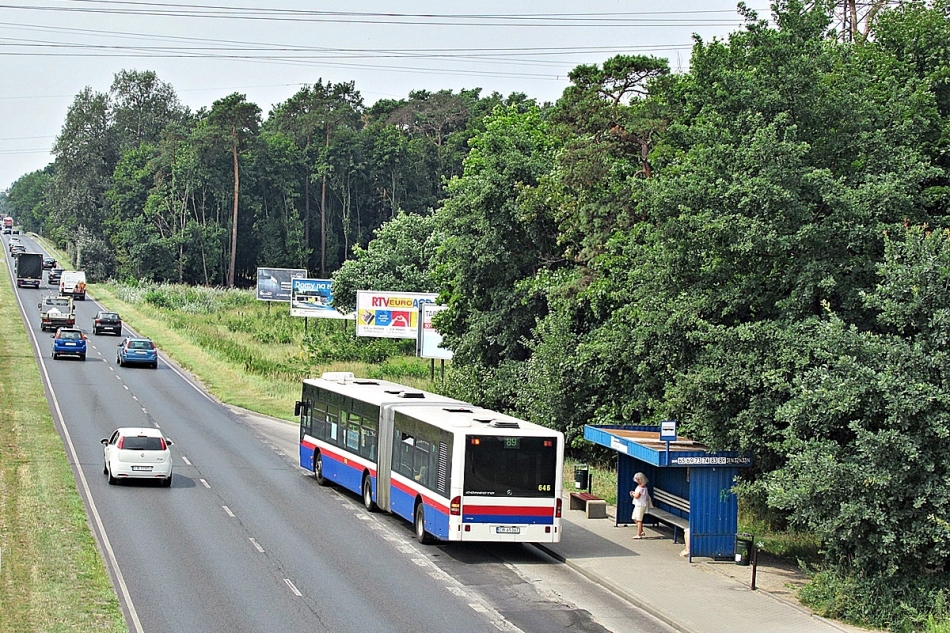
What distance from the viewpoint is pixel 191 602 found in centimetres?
1673

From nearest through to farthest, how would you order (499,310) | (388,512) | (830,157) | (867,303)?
(867,303) < (830,157) < (388,512) < (499,310)

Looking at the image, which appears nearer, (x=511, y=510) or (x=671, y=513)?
(x=511, y=510)

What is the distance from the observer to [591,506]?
25.6m

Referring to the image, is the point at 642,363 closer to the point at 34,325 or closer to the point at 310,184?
the point at 34,325

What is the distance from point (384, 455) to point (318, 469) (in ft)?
19.5

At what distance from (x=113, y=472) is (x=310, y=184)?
109670 millimetres

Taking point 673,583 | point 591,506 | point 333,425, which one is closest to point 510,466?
point 673,583

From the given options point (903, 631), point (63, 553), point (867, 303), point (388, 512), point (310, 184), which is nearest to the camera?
point (903, 631)

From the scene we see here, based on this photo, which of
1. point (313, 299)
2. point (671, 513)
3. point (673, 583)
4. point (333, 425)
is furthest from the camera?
point (313, 299)

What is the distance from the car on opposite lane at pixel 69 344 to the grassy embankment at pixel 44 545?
21973mm

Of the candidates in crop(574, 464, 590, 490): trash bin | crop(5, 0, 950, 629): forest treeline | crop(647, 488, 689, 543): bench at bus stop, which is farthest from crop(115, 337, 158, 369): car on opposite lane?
crop(647, 488, 689, 543): bench at bus stop

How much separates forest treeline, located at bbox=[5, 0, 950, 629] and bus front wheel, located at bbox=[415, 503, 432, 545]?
5.58m

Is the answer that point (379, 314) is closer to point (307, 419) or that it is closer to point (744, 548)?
point (307, 419)

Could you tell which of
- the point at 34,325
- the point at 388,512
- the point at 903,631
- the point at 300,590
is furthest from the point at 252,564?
the point at 34,325
